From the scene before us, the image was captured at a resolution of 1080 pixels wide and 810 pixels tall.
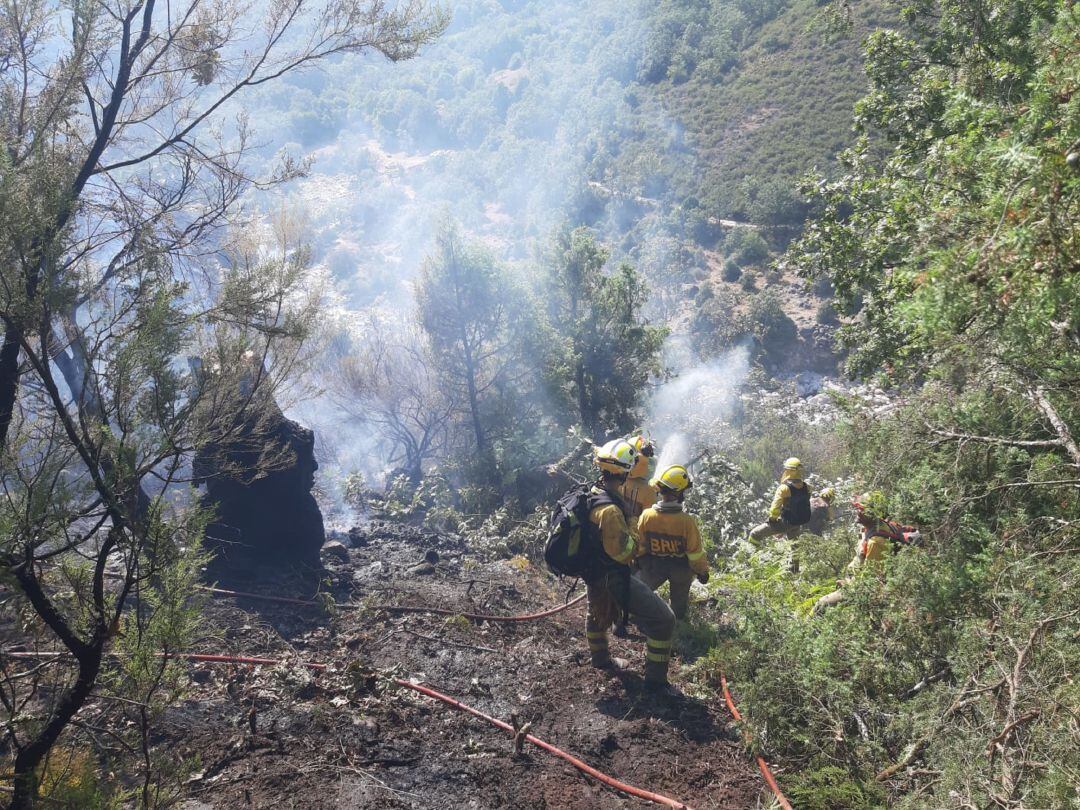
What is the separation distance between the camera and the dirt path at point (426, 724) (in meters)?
3.96

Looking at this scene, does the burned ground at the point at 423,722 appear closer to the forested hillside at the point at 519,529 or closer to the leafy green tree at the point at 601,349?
the forested hillside at the point at 519,529

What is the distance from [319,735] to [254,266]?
435 centimetres

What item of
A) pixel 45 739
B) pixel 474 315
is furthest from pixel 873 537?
pixel 474 315

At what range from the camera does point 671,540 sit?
5.73 metres

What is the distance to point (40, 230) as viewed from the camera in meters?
3.47

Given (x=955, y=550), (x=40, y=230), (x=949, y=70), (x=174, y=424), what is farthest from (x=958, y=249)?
(x=949, y=70)

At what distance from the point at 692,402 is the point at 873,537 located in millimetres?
16865

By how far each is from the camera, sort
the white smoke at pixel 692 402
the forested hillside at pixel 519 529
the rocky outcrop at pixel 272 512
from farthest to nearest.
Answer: the white smoke at pixel 692 402 < the rocky outcrop at pixel 272 512 < the forested hillside at pixel 519 529

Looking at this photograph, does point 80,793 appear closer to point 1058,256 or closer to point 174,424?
point 174,424

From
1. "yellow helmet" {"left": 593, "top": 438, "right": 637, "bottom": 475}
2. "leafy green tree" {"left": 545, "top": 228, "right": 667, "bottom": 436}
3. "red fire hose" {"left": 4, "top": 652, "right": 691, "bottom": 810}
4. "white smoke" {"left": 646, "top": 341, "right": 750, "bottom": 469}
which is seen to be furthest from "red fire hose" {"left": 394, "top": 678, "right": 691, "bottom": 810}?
"leafy green tree" {"left": 545, "top": 228, "right": 667, "bottom": 436}

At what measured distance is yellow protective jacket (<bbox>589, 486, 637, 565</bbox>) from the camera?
5.10 metres

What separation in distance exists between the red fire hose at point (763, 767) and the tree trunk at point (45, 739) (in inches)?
133

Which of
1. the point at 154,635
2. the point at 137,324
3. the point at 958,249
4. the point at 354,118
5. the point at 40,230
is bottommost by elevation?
the point at 154,635

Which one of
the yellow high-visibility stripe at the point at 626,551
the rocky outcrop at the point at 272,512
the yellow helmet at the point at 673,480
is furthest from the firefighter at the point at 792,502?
the rocky outcrop at the point at 272,512
